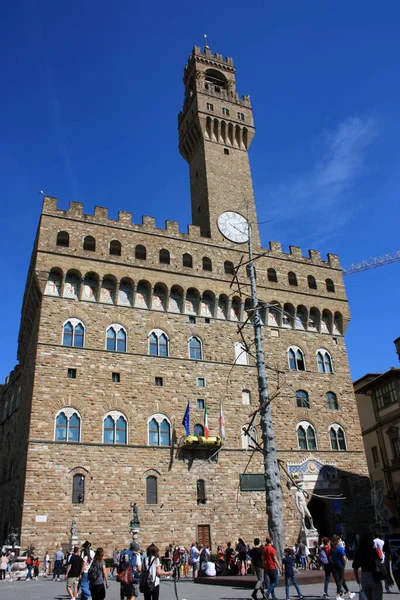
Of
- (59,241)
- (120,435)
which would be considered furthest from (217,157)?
(120,435)

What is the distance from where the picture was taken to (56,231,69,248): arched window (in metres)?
28.5

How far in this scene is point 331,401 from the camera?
107ft

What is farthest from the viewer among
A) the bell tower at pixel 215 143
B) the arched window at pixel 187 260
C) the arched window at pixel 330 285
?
the arched window at pixel 330 285

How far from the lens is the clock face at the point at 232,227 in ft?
111

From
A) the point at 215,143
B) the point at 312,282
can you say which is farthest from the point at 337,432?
the point at 215,143

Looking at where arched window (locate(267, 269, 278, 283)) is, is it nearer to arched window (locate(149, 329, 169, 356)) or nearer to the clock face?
the clock face

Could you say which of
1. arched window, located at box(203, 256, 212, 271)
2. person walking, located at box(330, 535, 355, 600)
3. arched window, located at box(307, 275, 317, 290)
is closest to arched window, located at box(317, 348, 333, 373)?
arched window, located at box(307, 275, 317, 290)

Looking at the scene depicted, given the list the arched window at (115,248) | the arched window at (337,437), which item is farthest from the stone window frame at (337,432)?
the arched window at (115,248)

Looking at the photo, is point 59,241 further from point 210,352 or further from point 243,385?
point 243,385

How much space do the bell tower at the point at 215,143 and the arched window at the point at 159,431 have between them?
39.6 feet

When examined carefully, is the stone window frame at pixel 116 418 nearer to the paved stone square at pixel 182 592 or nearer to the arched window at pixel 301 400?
the paved stone square at pixel 182 592

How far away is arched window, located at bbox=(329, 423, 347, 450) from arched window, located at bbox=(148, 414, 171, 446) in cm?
1049

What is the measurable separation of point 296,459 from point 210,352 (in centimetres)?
762

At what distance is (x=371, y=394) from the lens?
133ft
